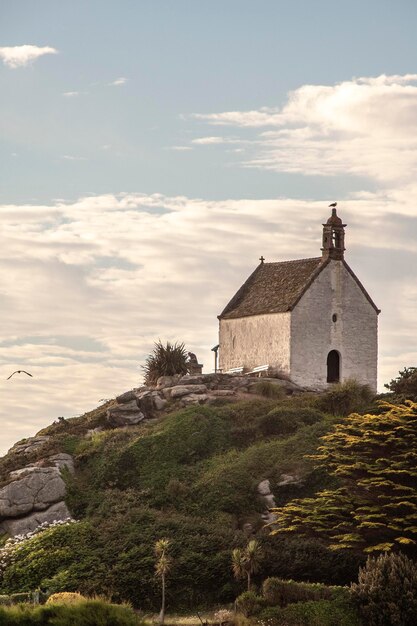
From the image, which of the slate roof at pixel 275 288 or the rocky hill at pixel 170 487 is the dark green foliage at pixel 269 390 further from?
Answer: the slate roof at pixel 275 288

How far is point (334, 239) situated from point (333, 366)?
635cm

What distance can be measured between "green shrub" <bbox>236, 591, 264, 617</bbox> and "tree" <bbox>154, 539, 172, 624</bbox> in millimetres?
2526

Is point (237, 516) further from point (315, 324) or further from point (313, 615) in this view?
point (315, 324)

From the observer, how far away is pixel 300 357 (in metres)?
57.9

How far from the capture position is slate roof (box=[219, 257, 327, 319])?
194 feet

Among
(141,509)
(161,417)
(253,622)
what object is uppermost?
(161,417)

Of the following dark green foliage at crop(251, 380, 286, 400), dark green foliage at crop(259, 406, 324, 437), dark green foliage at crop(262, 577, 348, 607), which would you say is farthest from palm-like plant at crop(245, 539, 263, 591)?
dark green foliage at crop(251, 380, 286, 400)

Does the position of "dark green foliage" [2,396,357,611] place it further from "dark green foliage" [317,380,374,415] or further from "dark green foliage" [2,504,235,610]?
"dark green foliage" [317,380,374,415]

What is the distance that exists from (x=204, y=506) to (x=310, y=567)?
647 centimetres

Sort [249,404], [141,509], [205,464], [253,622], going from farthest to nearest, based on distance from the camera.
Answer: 1. [249,404]
2. [205,464]
3. [141,509]
4. [253,622]

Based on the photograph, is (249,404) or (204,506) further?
(249,404)

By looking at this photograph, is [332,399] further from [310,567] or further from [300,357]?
[310,567]

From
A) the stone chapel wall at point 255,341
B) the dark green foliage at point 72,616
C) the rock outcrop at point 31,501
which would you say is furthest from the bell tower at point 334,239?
the dark green foliage at point 72,616

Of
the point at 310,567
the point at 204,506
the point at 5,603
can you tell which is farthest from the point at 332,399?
the point at 5,603
